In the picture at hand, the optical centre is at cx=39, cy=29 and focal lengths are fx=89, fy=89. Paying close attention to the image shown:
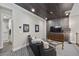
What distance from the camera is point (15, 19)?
2770mm

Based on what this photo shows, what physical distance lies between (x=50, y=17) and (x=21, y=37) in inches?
42.7

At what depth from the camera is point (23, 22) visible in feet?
8.68

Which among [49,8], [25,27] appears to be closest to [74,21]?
[49,8]

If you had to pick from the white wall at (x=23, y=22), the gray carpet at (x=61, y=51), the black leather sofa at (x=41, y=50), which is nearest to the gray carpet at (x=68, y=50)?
the gray carpet at (x=61, y=51)

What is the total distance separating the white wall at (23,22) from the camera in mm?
2635

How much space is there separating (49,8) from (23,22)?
0.88 m

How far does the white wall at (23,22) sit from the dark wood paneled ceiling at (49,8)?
150 millimetres

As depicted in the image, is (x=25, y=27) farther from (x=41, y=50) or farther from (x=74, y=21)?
(x=74, y=21)

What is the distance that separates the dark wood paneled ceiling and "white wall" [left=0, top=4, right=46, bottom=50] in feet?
0.49

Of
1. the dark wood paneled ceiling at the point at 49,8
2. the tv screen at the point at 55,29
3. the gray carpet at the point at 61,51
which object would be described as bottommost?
the gray carpet at the point at 61,51

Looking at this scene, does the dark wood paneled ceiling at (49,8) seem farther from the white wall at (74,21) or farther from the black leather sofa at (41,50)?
the black leather sofa at (41,50)

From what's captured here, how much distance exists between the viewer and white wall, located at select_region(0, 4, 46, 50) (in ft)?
8.64

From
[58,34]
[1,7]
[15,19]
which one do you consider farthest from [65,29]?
[1,7]

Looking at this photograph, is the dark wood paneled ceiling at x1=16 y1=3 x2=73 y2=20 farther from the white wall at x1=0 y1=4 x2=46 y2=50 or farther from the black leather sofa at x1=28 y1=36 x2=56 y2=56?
the black leather sofa at x1=28 y1=36 x2=56 y2=56
